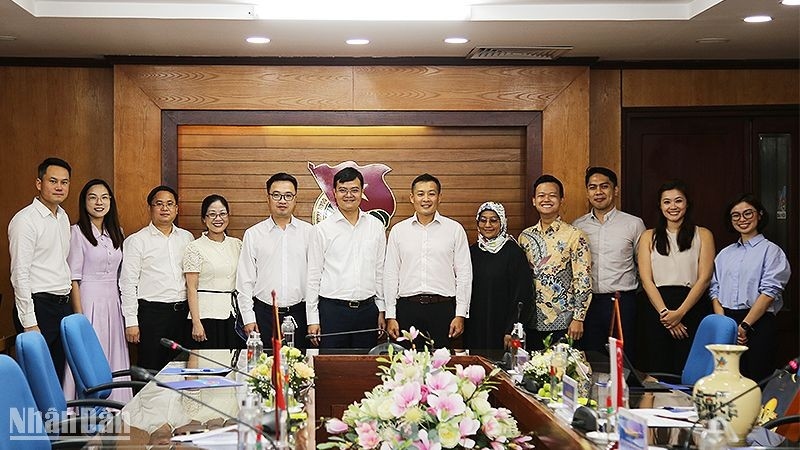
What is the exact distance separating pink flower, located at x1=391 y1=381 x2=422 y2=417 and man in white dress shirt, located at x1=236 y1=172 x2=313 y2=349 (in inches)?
159

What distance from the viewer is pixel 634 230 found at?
705cm

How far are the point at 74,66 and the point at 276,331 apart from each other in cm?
562

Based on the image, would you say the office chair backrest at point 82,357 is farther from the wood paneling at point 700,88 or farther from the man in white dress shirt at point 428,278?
the wood paneling at point 700,88

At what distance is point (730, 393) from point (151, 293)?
14.8 feet

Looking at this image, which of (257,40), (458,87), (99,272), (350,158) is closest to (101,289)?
(99,272)

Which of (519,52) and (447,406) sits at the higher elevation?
(519,52)

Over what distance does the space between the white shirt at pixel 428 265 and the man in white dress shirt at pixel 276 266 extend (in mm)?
565

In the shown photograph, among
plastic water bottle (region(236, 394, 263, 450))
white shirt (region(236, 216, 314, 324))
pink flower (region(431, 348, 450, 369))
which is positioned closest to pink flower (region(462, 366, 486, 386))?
pink flower (region(431, 348, 450, 369))

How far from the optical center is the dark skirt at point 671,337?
667 cm

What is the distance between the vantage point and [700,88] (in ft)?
25.9

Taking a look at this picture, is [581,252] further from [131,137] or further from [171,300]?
[131,137]

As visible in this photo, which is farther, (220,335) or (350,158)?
(350,158)

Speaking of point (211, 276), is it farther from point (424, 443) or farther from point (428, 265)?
point (424, 443)

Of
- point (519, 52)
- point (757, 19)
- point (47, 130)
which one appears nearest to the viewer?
point (757, 19)
